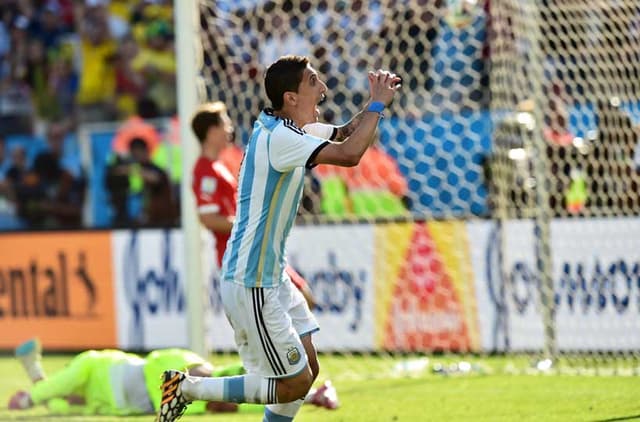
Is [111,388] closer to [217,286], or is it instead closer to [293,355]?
[293,355]

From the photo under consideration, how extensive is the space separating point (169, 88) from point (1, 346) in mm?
5127

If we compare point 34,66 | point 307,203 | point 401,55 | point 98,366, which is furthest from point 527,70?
point 34,66

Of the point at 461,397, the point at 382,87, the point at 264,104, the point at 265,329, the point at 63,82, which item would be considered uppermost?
the point at 63,82

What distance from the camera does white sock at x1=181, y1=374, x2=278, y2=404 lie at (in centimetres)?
558

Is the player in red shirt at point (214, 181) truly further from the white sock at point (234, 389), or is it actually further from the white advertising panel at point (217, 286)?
the white advertising panel at point (217, 286)

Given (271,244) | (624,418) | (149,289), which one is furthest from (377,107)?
(149,289)

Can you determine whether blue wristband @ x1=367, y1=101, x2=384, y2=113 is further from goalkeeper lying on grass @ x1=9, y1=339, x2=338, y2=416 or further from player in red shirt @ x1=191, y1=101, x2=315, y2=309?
goalkeeper lying on grass @ x1=9, y1=339, x2=338, y2=416

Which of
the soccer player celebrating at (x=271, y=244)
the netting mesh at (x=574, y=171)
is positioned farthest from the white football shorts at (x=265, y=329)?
the netting mesh at (x=574, y=171)

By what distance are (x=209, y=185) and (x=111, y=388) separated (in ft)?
4.92

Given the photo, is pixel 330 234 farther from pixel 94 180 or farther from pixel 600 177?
pixel 94 180

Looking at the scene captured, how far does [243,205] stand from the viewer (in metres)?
5.56

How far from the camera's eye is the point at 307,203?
12.3 metres

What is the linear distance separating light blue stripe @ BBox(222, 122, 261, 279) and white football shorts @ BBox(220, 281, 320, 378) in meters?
0.09

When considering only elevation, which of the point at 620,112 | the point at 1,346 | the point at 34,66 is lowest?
the point at 1,346
